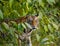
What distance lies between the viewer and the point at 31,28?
178cm

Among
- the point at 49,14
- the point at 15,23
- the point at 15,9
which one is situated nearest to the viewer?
the point at 15,23

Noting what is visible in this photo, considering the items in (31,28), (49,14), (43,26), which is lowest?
(31,28)

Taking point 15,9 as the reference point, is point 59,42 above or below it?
above

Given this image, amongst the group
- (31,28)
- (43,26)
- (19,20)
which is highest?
(43,26)

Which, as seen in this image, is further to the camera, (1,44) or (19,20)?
(1,44)

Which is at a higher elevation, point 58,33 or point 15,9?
point 58,33

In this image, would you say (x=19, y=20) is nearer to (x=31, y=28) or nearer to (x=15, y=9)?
(x=31, y=28)

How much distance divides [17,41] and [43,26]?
1.00ft

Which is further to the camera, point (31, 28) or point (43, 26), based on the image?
point (43, 26)

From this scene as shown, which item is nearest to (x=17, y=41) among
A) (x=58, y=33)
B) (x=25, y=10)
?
(x=25, y=10)

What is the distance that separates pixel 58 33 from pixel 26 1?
1.26 m

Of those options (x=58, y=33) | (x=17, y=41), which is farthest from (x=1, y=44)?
(x=58, y=33)

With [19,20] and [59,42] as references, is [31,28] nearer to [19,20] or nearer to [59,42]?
[19,20]

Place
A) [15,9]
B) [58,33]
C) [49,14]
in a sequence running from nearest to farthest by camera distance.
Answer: [15,9]
[49,14]
[58,33]
